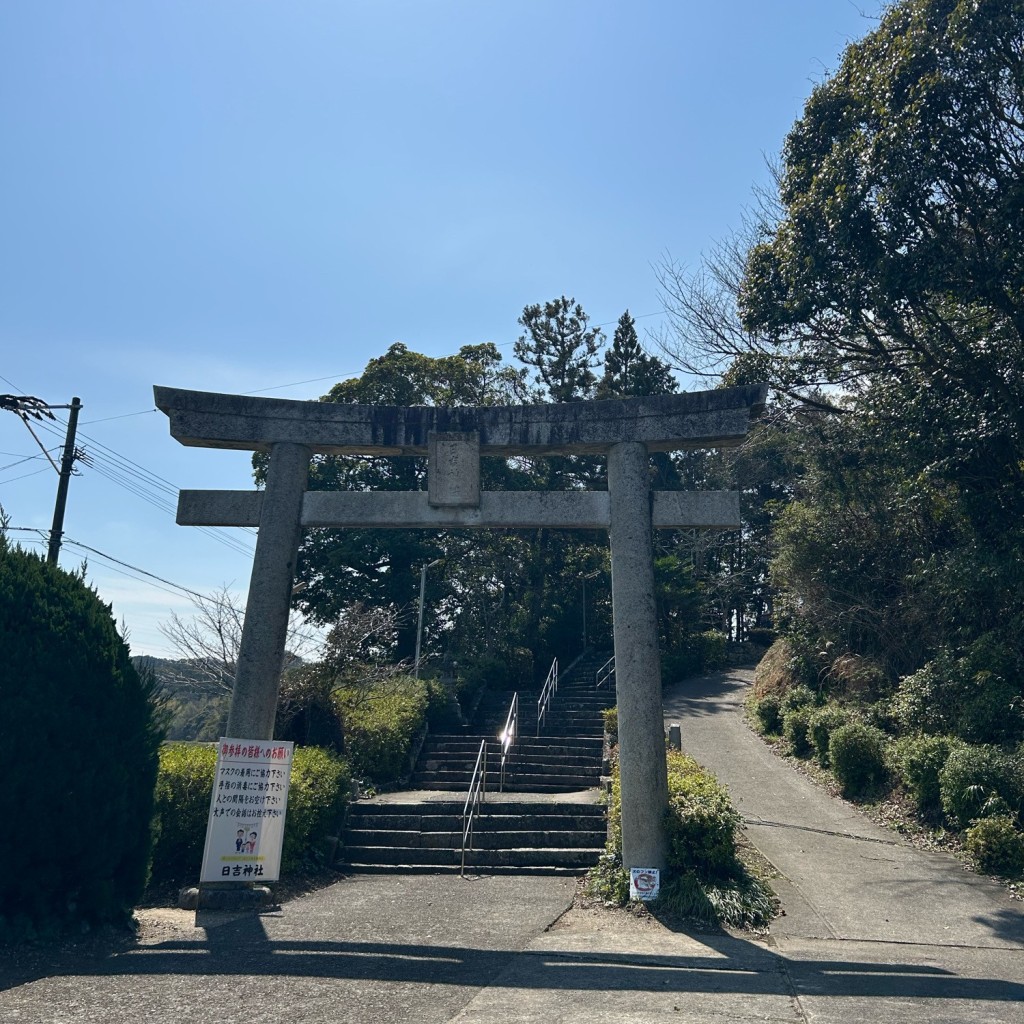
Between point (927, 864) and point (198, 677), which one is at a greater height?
point (198, 677)

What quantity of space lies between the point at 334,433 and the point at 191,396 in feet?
5.39

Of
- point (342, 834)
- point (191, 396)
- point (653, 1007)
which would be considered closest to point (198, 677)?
point (342, 834)

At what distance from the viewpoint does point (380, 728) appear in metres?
14.5

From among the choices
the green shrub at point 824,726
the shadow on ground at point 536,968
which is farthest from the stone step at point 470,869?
the green shrub at point 824,726

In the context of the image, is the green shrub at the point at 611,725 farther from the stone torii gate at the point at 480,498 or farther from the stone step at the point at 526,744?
the stone torii gate at the point at 480,498

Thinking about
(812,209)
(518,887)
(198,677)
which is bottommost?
(518,887)

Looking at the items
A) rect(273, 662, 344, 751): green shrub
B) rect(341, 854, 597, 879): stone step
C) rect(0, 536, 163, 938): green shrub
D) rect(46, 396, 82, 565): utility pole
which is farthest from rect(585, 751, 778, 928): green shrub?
rect(46, 396, 82, 565): utility pole

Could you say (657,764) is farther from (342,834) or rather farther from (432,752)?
(432,752)

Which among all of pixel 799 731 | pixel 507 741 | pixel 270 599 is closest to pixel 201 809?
pixel 270 599

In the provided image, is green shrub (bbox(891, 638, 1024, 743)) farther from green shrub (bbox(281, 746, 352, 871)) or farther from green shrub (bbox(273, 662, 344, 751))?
green shrub (bbox(273, 662, 344, 751))

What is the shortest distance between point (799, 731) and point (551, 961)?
11.5 metres

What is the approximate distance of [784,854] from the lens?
34.4 ft

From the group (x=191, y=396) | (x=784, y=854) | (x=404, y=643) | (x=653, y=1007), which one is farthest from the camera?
(x=404, y=643)

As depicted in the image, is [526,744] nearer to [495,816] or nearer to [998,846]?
[495,816]
